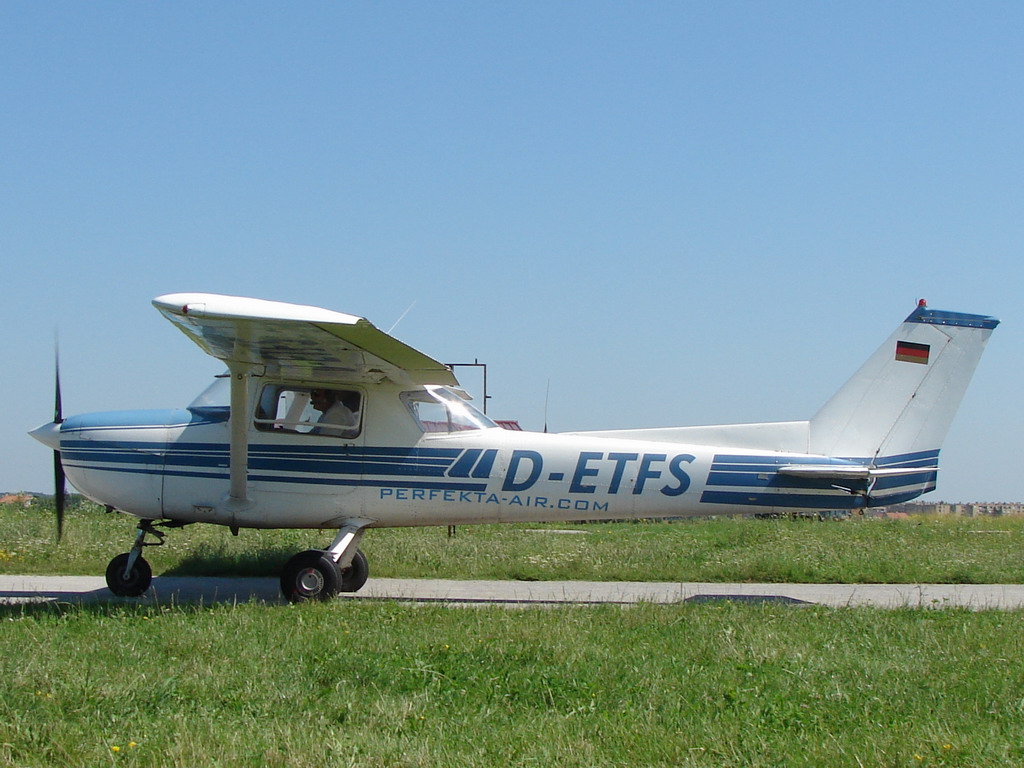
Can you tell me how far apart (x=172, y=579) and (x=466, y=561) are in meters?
3.63

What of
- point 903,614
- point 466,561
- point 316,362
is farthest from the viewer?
point 466,561

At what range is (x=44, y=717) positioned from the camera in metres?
5.17

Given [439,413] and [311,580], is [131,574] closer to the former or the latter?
[311,580]

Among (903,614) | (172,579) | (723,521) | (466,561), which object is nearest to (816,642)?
(903,614)

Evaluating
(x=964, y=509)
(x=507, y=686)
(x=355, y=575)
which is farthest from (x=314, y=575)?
(x=964, y=509)

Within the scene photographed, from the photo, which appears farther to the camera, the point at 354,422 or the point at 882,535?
the point at 882,535

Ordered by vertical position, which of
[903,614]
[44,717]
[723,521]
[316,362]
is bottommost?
[723,521]

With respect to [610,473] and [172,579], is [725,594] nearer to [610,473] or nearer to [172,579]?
[610,473]

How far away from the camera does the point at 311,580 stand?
9.73 m

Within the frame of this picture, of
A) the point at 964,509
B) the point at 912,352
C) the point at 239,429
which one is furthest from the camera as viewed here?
the point at 964,509

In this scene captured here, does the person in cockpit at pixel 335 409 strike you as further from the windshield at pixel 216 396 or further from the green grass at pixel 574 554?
the green grass at pixel 574 554

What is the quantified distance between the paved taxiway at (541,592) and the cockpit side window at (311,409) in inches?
68.8

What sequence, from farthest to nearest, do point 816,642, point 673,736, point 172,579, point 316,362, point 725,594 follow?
point 172,579 < point 725,594 < point 316,362 < point 816,642 < point 673,736

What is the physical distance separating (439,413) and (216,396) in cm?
234
